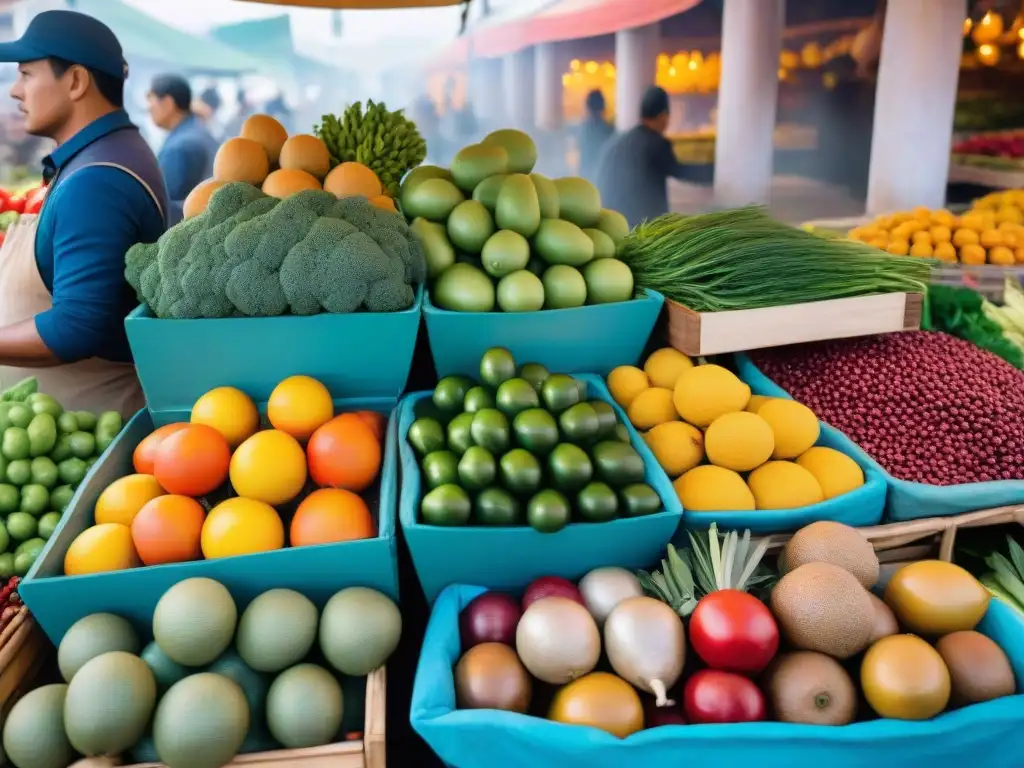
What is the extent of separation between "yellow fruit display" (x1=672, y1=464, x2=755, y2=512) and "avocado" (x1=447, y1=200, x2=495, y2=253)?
2.33 feet

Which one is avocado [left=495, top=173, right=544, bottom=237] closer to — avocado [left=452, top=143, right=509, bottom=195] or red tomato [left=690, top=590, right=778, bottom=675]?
avocado [left=452, top=143, right=509, bottom=195]

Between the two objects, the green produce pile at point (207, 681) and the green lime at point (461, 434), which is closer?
the green produce pile at point (207, 681)

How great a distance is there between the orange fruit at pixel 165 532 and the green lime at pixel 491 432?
20.5 inches

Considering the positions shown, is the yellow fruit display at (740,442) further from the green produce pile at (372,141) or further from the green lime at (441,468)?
the green produce pile at (372,141)

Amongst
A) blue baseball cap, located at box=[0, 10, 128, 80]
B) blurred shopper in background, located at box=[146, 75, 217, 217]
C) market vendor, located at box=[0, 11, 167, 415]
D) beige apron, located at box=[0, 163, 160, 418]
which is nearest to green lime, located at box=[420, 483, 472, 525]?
market vendor, located at box=[0, 11, 167, 415]

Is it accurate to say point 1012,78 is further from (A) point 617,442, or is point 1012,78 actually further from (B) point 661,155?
(A) point 617,442

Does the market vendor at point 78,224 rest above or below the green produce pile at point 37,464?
above

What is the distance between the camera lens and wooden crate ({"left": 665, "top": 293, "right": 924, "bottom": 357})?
5.68 feet

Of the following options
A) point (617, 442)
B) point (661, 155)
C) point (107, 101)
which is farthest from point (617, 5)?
point (617, 442)

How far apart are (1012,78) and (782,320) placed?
6.72 m

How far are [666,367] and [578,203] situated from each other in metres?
0.47

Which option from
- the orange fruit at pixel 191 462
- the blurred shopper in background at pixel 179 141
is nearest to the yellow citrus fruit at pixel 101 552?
the orange fruit at pixel 191 462

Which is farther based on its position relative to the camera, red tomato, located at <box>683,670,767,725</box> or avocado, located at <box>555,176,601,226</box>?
avocado, located at <box>555,176,601,226</box>

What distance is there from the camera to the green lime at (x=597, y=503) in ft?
4.24
